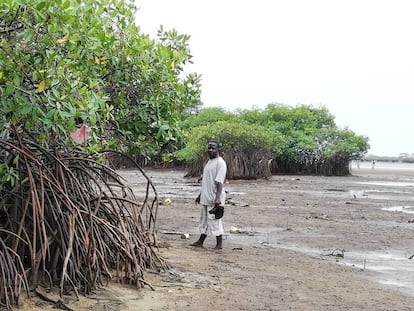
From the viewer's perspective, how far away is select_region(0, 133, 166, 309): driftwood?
5383mm

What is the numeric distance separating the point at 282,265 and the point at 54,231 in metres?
3.39

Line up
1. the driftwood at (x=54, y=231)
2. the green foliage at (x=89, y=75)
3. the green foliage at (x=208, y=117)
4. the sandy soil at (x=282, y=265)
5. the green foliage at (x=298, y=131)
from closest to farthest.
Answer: the green foliage at (x=89, y=75) < the driftwood at (x=54, y=231) < the sandy soil at (x=282, y=265) < the green foliage at (x=298, y=131) < the green foliage at (x=208, y=117)

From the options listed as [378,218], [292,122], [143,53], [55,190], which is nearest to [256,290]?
[55,190]

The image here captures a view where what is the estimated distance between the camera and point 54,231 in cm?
574

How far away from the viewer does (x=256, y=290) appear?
258 inches

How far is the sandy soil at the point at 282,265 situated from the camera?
6.03 metres

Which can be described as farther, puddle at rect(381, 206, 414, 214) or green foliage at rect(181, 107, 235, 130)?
green foliage at rect(181, 107, 235, 130)

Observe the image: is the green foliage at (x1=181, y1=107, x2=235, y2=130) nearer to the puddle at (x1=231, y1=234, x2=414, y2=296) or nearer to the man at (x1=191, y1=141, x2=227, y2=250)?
the puddle at (x1=231, y1=234, x2=414, y2=296)

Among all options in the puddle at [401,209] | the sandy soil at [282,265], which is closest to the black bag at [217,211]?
the sandy soil at [282,265]

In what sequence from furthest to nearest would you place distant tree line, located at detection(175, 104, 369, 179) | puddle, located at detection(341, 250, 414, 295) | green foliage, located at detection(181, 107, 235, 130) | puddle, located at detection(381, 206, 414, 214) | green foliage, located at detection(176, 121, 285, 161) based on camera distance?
1. green foliage, located at detection(181, 107, 235, 130)
2. distant tree line, located at detection(175, 104, 369, 179)
3. green foliage, located at detection(176, 121, 285, 161)
4. puddle, located at detection(381, 206, 414, 214)
5. puddle, located at detection(341, 250, 414, 295)

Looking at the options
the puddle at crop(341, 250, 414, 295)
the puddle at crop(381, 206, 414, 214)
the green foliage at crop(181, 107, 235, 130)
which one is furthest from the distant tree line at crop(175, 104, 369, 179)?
the puddle at crop(341, 250, 414, 295)

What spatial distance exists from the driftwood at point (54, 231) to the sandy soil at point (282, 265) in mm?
272

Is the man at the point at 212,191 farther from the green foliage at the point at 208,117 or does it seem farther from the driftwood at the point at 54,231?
the green foliage at the point at 208,117

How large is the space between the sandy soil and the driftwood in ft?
0.89
